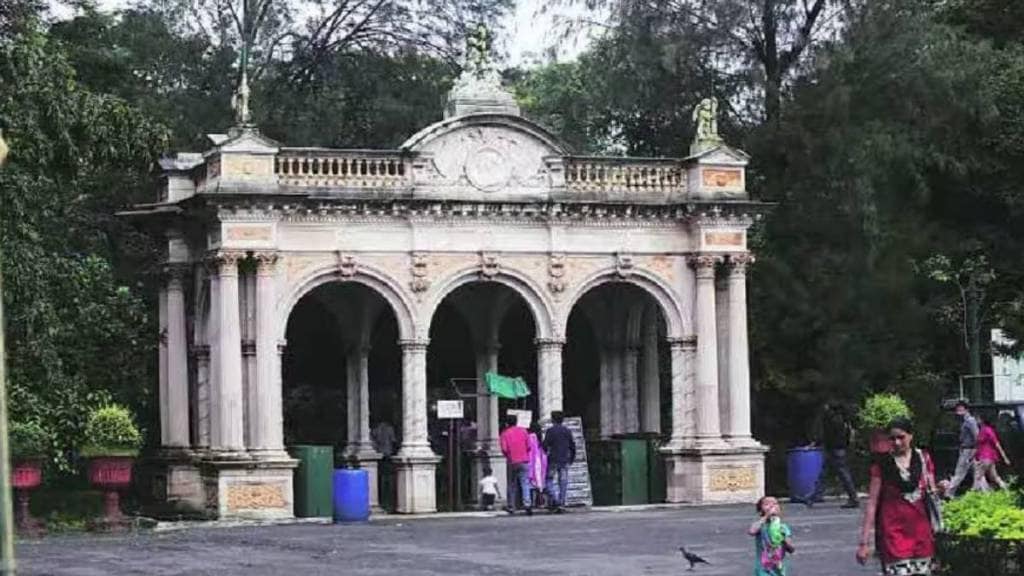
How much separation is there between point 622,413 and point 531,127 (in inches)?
247

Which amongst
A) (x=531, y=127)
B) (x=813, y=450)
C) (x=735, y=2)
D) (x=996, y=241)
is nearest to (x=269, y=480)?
(x=531, y=127)

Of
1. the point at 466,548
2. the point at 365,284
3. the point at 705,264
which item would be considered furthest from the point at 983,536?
the point at 705,264

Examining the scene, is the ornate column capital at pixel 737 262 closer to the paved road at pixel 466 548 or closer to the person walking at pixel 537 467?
the person walking at pixel 537 467

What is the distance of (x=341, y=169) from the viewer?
28.7 meters

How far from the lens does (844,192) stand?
1366 inches

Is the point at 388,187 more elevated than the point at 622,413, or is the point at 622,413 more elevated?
the point at 388,187

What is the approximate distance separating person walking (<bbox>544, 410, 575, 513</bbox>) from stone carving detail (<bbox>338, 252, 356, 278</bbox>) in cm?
384

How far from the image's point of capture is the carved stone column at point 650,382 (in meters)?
32.7

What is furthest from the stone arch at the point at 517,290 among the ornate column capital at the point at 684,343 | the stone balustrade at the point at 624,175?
the ornate column capital at the point at 684,343

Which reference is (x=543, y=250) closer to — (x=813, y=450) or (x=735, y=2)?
(x=813, y=450)

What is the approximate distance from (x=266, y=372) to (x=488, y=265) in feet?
13.2

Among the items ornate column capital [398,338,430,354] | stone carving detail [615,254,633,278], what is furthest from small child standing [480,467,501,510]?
stone carving detail [615,254,633,278]

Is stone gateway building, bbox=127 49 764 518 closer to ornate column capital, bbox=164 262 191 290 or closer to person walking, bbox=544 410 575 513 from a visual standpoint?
ornate column capital, bbox=164 262 191 290

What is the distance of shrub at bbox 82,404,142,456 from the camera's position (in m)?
26.1
